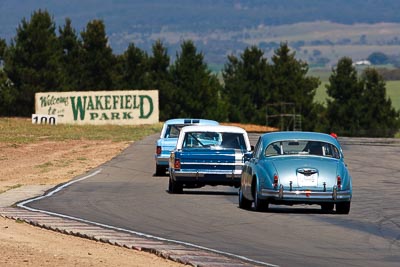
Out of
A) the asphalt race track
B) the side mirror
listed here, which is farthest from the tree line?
the side mirror

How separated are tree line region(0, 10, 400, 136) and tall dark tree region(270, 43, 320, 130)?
81mm

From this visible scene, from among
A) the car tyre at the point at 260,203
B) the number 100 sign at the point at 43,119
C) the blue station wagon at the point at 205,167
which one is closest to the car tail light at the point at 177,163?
the blue station wagon at the point at 205,167

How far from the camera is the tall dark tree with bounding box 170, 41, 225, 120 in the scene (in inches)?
3836

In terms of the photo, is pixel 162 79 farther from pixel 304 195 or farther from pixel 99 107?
pixel 304 195

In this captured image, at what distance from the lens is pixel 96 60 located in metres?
95.2

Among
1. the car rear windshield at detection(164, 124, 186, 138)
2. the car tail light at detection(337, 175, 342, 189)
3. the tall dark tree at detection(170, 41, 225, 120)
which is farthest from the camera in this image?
the tall dark tree at detection(170, 41, 225, 120)

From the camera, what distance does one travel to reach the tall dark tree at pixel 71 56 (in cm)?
9431

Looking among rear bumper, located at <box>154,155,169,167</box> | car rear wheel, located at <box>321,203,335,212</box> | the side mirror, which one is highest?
the side mirror

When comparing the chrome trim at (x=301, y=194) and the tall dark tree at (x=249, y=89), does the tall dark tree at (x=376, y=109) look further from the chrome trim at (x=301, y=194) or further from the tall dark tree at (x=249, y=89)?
the chrome trim at (x=301, y=194)

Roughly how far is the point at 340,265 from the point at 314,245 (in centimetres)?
220

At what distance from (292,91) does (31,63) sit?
24615 mm

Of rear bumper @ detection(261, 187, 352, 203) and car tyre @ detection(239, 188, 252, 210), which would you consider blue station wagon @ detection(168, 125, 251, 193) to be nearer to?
car tyre @ detection(239, 188, 252, 210)

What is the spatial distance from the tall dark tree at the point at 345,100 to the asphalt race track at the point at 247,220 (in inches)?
2785

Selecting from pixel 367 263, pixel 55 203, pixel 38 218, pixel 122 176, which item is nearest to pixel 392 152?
pixel 122 176
